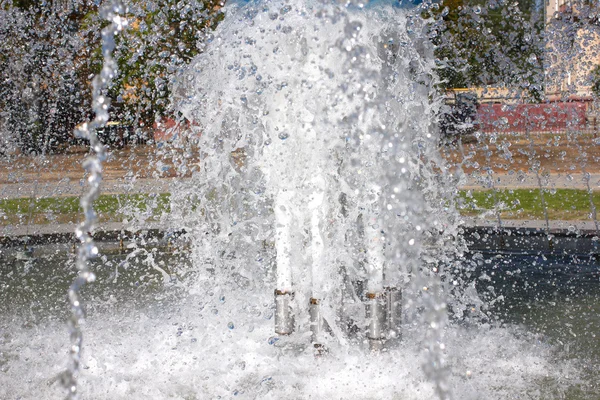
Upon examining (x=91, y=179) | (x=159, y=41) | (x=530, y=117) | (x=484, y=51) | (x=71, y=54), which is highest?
(x=71, y=54)

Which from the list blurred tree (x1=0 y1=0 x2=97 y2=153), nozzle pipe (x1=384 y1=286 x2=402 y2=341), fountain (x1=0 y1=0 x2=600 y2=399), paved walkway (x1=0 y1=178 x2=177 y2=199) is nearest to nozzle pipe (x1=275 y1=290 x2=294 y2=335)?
fountain (x1=0 y1=0 x2=600 y2=399)

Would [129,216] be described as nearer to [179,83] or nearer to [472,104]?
[179,83]

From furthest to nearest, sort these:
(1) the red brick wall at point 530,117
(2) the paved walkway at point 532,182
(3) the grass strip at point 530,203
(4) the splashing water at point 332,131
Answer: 1. (1) the red brick wall at point 530,117
2. (2) the paved walkway at point 532,182
3. (3) the grass strip at point 530,203
4. (4) the splashing water at point 332,131

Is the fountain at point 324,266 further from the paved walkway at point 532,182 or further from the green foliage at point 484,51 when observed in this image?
the green foliage at point 484,51

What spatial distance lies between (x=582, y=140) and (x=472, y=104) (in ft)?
11.0

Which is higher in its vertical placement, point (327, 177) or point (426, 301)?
point (327, 177)

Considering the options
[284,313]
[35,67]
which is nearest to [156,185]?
[35,67]

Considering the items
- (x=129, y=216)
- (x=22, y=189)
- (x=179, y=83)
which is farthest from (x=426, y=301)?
(x=22, y=189)

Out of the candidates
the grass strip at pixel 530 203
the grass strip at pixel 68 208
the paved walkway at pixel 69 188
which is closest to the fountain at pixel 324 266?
the grass strip at pixel 530 203

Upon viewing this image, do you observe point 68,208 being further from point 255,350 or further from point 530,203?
point 255,350

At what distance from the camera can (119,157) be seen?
23.5 m

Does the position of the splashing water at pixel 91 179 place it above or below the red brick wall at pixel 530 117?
below

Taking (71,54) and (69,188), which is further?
(71,54)

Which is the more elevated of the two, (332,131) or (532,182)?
(332,131)
